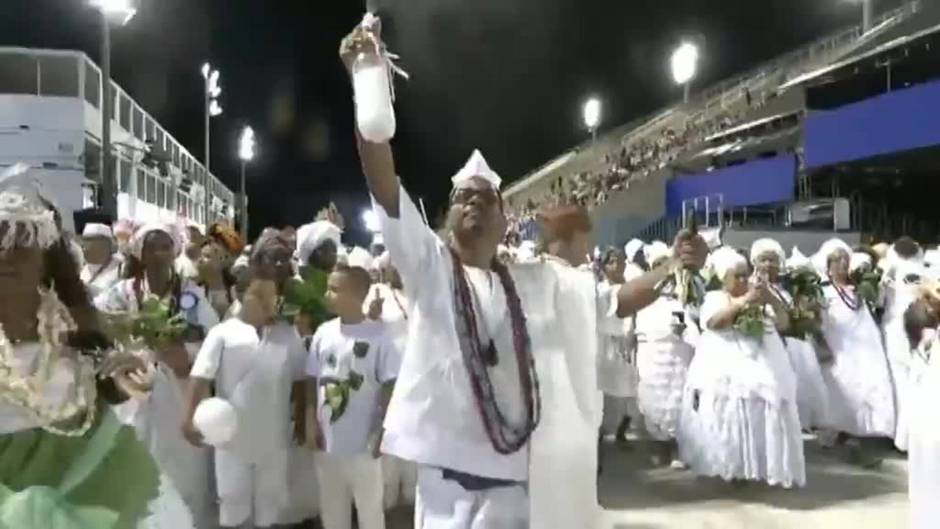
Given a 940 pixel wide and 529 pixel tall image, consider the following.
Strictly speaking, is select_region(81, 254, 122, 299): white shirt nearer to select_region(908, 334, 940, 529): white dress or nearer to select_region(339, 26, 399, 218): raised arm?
select_region(339, 26, 399, 218): raised arm

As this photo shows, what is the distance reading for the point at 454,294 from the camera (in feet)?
11.9

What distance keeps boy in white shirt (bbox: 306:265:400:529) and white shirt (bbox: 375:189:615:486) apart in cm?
216

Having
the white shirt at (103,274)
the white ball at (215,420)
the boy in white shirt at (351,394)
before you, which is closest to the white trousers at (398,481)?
the boy in white shirt at (351,394)

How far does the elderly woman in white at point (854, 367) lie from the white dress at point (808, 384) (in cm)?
9

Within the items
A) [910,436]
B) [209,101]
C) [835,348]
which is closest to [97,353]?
[910,436]

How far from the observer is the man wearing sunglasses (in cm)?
358

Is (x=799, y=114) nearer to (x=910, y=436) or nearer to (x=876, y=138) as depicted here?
(x=876, y=138)

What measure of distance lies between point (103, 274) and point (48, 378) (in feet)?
13.1

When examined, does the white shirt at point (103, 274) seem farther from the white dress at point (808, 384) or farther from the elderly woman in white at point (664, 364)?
the white dress at point (808, 384)

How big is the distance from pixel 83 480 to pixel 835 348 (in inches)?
325

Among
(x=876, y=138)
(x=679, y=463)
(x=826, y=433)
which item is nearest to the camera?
(x=679, y=463)

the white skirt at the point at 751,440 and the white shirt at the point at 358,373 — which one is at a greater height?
the white shirt at the point at 358,373

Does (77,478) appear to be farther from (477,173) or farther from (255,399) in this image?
(255,399)

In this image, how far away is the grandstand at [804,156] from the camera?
23.1 metres
